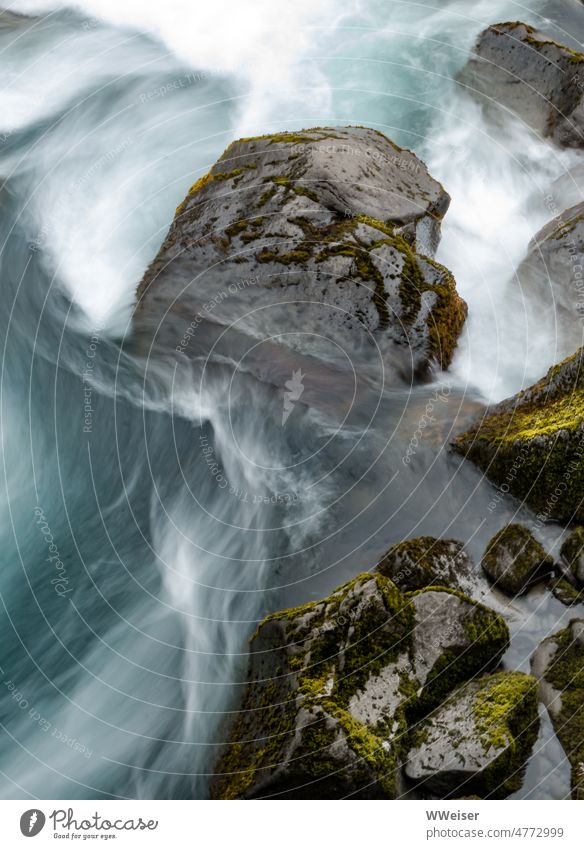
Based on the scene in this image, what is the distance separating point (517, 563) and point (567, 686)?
1.57 m

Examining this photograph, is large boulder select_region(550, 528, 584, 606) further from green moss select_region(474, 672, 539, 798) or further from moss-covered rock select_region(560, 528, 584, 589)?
green moss select_region(474, 672, 539, 798)

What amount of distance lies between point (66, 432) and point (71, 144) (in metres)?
7.50

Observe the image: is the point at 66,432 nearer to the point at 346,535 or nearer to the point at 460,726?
the point at 346,535

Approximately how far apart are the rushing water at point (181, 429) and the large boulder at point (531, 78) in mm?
431

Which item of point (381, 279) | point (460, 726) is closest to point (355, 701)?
point (460, 726)

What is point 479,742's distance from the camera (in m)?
7.58

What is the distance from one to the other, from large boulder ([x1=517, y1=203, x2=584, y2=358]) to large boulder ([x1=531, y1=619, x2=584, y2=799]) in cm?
503

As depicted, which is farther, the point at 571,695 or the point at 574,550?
the point at 574,550

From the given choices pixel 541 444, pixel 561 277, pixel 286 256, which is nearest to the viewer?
pixel 541 444

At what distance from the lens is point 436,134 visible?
16.7 meters

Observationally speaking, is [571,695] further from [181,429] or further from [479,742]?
[181,429]

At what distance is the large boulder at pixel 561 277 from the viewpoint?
12.2 metres

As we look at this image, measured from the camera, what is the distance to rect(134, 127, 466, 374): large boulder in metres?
11.6

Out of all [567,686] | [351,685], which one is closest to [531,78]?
[567,686]
